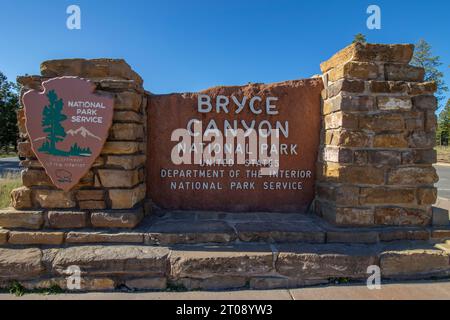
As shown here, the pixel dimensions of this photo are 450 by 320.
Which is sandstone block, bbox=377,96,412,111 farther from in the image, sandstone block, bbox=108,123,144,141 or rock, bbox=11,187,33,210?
rock, bbox=11,187,33,210

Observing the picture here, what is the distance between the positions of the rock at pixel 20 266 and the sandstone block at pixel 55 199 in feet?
1.53

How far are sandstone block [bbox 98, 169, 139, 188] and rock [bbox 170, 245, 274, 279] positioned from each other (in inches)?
31.5

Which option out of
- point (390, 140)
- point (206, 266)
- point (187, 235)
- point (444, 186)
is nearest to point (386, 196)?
point (390, 140)

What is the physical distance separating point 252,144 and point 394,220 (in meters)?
1.61

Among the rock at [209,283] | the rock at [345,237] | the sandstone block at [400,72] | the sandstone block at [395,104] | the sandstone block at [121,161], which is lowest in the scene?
the rock at [209,283]

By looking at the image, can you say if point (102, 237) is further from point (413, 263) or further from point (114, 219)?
point (413, 263)

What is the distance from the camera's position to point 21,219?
101 inches

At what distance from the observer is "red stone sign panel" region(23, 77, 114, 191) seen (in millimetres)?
2559

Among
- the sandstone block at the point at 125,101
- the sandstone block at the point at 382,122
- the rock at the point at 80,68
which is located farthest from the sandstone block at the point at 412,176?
the rock at the point at 80,68

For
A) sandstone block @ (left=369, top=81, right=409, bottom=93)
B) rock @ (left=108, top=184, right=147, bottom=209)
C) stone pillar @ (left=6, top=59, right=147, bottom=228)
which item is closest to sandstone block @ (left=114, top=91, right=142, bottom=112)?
stone pillar @ (left=6, top=59, right=147, bottom=228)

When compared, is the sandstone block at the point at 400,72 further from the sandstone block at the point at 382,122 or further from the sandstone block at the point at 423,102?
the sandstone block at the point at 382,122

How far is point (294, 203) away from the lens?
3.19m

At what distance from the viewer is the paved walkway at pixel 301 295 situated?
2250 mm
